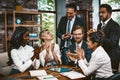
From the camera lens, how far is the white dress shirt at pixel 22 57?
2977 millimetres

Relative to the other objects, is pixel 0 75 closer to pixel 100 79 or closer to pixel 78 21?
pixel 100 79

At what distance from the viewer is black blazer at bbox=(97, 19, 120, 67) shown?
3.16m

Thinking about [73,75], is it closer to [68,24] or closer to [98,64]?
[98,64]

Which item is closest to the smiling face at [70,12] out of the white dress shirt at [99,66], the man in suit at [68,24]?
the man in suit at [68,24]

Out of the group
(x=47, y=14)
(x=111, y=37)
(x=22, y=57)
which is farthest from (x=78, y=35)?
(x=47, y=14)

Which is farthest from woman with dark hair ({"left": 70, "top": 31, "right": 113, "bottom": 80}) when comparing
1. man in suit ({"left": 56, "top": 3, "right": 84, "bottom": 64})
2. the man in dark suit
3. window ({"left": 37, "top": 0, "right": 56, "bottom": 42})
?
window ({"left": 37, "top": 0, "right": 56, "bottom": 42})

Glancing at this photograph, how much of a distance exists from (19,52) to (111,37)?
1.30 m

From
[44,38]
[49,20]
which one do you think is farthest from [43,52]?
[49,20]

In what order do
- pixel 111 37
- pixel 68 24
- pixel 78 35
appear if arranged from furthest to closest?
1. pixel 68 24
2. pixel 78 35
3. pixel 111 37

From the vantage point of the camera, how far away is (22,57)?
3.13m

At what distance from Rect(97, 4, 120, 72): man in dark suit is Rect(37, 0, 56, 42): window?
2.78m

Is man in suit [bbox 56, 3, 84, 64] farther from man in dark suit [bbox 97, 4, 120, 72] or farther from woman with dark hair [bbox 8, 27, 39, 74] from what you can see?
woman with dark hair [bbox 8, 27, 39, 74]

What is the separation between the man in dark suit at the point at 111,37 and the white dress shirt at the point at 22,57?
1.08 metres

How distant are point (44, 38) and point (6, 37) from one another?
66.7 inches
